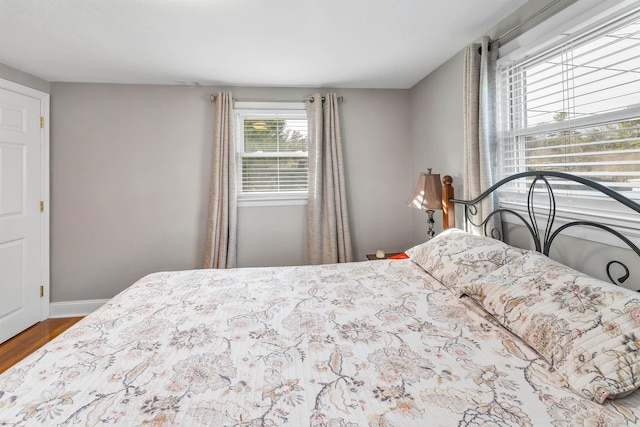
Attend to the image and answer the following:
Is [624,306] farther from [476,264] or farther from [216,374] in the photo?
[216,374]

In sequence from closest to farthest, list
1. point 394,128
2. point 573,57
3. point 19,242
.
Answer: point 573,57, point 19,242, point 394,128

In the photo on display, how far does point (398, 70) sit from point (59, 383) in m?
3.05

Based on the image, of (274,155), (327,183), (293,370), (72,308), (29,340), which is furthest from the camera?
(274,155)

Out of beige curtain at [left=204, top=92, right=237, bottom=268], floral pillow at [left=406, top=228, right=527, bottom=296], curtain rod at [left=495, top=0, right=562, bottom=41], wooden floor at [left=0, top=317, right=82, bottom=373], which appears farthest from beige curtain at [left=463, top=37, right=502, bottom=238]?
wooden floor at [left=0, top=317, right=82, bottom=373]

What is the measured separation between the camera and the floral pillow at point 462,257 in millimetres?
1565

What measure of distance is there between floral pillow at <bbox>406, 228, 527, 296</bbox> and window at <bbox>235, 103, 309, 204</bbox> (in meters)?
1.73

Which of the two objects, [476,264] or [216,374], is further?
[476,264]

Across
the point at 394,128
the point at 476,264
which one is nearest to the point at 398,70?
the point at 394,128

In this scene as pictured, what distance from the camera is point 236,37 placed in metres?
2.17

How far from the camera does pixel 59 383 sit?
918mm

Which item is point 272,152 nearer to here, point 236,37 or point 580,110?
point 236,37

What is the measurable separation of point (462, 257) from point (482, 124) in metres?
0.93

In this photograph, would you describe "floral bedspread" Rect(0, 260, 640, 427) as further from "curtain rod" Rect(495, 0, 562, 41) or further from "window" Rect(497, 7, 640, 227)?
"curtain rod" Rect(495, 0, 562, 41)

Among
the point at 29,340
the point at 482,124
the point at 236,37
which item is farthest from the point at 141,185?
the point at 482,124
